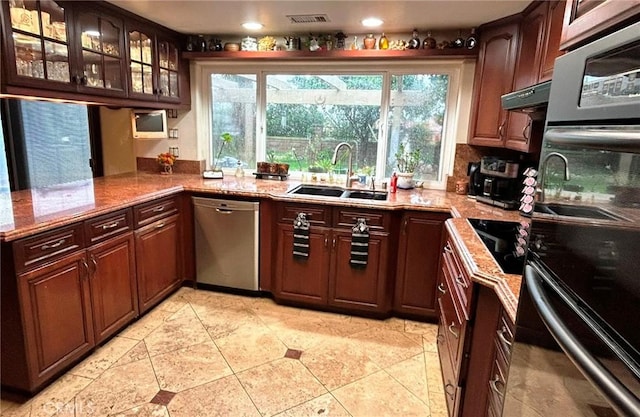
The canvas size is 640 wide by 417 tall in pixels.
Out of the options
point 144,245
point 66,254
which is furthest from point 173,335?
point 66,254

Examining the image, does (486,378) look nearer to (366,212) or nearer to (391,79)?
(366,212)

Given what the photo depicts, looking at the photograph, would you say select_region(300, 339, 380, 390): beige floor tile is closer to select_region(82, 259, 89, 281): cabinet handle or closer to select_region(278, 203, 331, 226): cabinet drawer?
select_region(278, 203, 331, 226): cabinet drawer

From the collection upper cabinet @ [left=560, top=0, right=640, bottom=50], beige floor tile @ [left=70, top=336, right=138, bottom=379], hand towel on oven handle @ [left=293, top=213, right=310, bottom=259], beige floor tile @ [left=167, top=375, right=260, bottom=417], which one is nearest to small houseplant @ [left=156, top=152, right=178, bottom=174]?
hand towel on oven handle @ [left=293, top=213, right=310, bottom=259]

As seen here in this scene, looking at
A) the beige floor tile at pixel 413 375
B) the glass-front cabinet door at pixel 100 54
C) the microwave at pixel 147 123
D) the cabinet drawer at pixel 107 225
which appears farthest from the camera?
the microwave at pixel 147 123

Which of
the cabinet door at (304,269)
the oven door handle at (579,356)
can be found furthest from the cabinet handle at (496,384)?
the cabinet door at (304,269)

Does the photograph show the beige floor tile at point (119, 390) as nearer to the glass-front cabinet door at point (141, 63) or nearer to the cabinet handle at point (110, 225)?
the cabinet handle at point (110, 225)

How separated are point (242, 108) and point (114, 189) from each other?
1.46 meters

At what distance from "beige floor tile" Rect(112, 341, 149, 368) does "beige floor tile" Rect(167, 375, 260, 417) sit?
48 centimetres

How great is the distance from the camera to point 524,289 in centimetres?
91

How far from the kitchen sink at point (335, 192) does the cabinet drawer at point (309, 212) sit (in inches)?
7.0

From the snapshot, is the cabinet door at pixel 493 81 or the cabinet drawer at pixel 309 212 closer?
the cabinet door at pixel 493 81

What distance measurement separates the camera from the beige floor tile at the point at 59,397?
6.19ft

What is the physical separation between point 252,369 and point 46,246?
1.33 meters

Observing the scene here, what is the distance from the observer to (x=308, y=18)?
279cm
